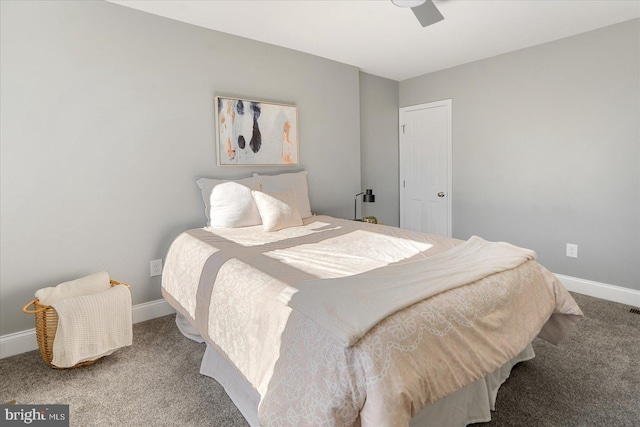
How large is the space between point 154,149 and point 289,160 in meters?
1.25

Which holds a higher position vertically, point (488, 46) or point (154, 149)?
point (488, 46)

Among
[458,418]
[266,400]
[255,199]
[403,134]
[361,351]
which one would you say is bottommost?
[458,418]

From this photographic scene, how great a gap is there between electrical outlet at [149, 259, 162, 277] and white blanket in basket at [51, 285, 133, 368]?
554mm

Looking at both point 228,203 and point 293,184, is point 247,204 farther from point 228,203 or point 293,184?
point 293,184

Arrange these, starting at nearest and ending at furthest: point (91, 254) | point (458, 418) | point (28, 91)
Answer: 1. point (458, 418)
2. point (28, 91)
3. point (91, 254)

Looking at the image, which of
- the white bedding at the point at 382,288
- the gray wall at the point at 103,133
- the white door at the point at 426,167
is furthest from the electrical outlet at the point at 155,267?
the white door at the point at 426,167

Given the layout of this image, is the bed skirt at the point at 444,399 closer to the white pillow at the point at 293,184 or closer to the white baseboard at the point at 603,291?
the white pillow at the point at 293,184

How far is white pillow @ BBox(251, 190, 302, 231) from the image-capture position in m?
2.79

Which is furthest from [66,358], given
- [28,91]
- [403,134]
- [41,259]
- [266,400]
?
[403,134]

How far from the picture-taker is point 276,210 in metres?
2.82

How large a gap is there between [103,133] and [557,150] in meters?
3.95

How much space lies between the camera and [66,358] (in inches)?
80.4

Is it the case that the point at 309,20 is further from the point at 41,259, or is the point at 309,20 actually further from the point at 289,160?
the point at 41,259

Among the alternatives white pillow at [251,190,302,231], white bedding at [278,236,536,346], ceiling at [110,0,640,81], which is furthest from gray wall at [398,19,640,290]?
white pillow at [251,190,302,231]
